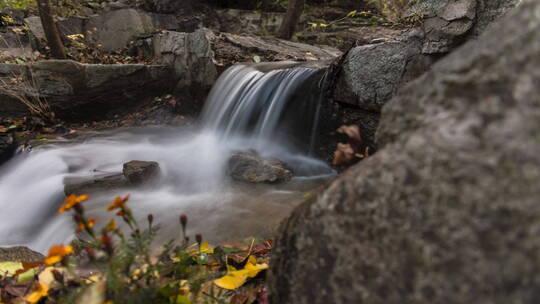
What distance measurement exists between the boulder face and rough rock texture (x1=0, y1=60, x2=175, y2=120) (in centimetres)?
623

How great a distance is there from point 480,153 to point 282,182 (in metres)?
3.11

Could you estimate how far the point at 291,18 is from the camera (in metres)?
8.51

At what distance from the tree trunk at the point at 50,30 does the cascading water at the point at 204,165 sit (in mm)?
2307

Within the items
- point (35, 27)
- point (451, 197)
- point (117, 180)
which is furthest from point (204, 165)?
point (35, 27)

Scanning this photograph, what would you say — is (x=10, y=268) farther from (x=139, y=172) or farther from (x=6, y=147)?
(x=6, y=147)

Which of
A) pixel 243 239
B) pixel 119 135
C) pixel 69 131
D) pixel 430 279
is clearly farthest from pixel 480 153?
pixel 69 131

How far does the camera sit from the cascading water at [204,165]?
2.92 metres

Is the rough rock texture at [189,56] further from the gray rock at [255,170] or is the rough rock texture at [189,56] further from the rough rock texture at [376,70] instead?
the rough rock texture at [376,70]

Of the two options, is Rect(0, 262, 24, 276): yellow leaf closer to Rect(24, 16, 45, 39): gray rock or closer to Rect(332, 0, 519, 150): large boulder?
Rect(332, 0, 519, 150): large boulder

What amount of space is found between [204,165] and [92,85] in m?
3.20

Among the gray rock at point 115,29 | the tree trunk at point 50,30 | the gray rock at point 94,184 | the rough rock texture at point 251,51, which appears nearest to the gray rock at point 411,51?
the gray rock at point 94,184

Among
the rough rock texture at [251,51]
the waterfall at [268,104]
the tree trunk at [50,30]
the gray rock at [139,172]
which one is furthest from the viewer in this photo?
the rough rock texture at [251,51]

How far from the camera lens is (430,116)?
82cm

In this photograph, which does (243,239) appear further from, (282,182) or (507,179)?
(507,179)
